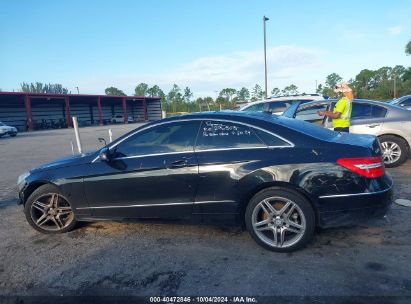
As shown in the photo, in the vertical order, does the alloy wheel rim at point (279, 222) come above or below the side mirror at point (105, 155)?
below

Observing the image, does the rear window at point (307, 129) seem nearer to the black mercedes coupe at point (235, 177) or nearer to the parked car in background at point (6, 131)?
the black mercedes coupe at point (235, 177)

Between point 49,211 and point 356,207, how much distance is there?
3.75 m

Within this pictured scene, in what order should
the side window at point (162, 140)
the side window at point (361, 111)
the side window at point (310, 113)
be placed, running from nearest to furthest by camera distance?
1. the side window at point (162, 140)
2. the side window at point (361, 111)
3. the side window at point (310, 113)

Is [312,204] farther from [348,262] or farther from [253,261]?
[253,261]

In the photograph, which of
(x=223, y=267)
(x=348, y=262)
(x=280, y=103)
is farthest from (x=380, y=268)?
(x=280, y=103)

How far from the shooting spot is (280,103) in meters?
11.2

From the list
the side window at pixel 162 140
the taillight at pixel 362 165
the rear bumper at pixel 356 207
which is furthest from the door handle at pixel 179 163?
the taillight at pixel 362 165

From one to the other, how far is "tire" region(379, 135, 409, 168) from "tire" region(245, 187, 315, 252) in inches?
172

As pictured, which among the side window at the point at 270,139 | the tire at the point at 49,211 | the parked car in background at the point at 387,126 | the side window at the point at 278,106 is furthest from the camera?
the side window at the point at 278,106

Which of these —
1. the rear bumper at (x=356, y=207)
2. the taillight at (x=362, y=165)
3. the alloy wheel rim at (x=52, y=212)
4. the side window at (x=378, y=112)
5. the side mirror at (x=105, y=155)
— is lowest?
the alloy wheel rim at (x=52, y=212)

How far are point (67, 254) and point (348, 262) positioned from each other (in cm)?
303

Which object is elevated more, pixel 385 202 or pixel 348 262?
pixel 385 202

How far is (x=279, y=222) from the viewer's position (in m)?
3.38

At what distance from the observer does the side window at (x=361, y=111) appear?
680 cm
